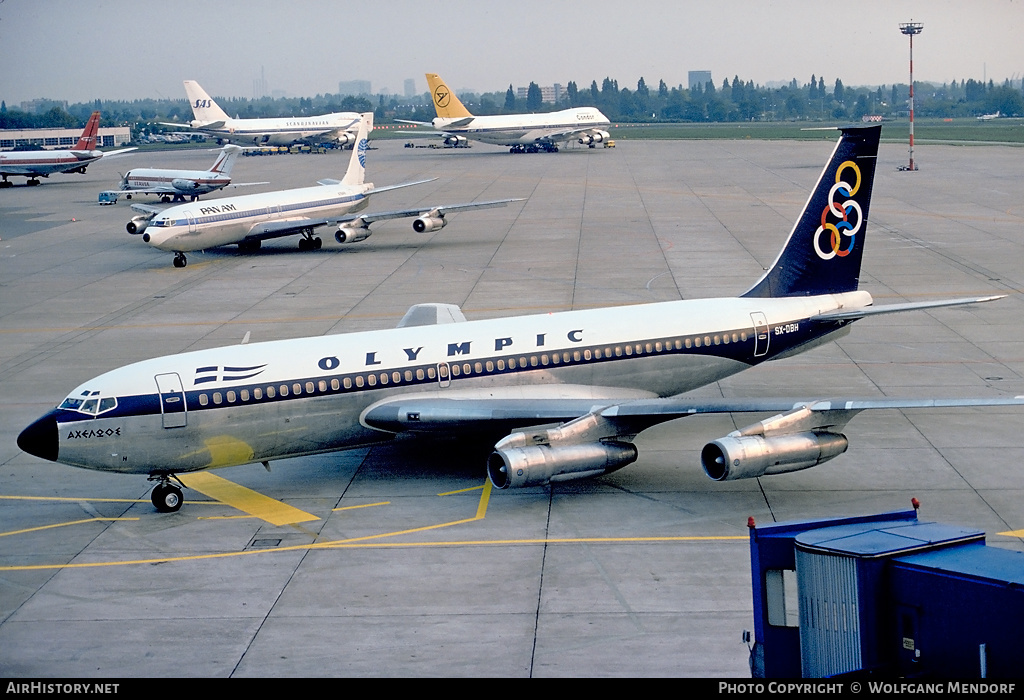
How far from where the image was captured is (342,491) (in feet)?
89.2

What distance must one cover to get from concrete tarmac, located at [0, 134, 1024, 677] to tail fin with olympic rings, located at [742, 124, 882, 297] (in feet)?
13.7

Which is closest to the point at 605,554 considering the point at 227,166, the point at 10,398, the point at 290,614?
the point at 290,614

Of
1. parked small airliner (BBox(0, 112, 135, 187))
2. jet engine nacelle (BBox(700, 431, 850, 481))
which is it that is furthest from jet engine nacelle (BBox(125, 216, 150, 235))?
jet engine nacelle (BBox(700, 431, 850, 481))

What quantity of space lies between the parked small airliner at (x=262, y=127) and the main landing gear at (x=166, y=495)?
474ft

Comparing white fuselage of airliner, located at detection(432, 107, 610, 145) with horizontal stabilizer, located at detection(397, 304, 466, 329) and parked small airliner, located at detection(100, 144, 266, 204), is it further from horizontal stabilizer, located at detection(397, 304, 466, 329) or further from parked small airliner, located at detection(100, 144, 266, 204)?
horizontal stabilizer, located at detection(397, 304, 466, 329)

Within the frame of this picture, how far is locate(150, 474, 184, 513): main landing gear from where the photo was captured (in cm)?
2589

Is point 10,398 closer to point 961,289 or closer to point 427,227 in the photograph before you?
point 427,227

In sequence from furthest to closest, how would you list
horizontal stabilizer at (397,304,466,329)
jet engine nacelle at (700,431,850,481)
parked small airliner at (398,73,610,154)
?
parked small airliner at (398,73,610,154)
horizontal stabilizer at (397,304,466,329)
jet engine nacelle at (700,431,850,481)

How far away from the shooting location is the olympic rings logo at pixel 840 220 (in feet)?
105

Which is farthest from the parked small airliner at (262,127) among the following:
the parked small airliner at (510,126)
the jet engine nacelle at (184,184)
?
the jet engine nacelle at (184,184)

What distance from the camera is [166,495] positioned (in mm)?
25953

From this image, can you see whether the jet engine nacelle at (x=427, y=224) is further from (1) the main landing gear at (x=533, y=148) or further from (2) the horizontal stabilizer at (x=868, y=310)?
(1) the main landing gear at (x=533, y=148)

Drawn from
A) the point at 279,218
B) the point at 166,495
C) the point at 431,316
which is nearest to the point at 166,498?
the point at 166,495

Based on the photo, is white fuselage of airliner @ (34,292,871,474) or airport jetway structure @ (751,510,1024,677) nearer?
airport jetway structure @ (751,510,1024,677)
